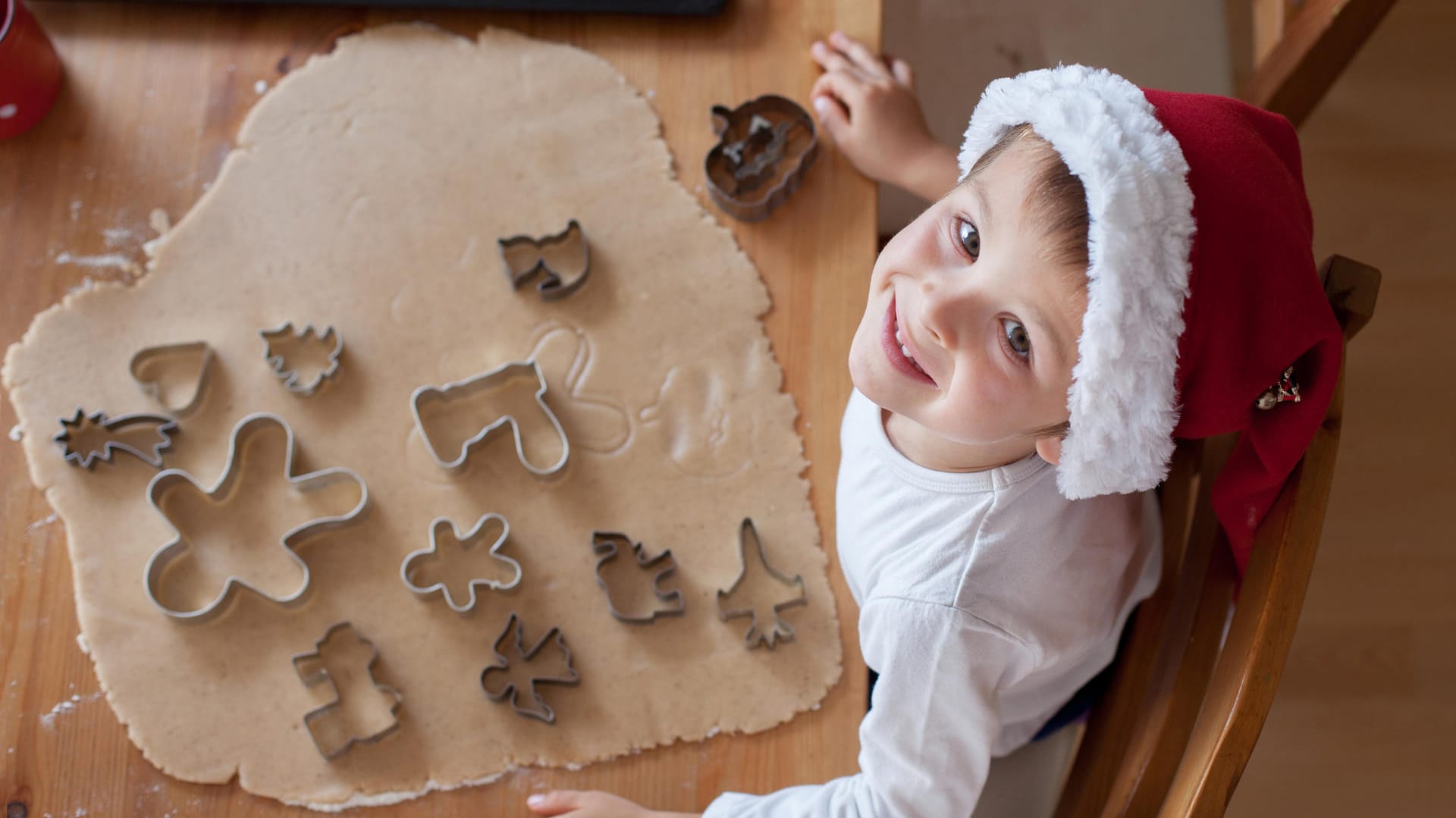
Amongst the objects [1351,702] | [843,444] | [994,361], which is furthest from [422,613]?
[1351,702]

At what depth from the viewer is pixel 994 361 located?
614 mm

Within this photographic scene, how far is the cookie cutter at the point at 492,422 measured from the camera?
0.82 metres

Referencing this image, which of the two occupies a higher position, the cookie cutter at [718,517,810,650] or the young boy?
the young boy

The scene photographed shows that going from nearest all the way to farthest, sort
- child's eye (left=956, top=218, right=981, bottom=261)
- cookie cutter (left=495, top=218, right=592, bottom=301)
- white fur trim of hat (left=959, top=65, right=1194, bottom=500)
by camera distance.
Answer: white fur trim of hat (left=959, top=65, right=1194, bottom=500) < child's eye (left=956, top=218, right=981, bottom=261) < cookie cutter (left=495, top=218, right=592, bottom=301)

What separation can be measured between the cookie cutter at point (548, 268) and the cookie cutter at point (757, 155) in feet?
0.42

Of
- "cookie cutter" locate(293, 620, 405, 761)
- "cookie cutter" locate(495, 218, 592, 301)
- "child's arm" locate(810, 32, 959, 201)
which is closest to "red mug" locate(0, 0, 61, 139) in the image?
"cookie cutter" locate(495, 218, 592, 301)

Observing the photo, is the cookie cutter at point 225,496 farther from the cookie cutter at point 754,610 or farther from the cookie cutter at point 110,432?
the cookie cutter at point 754,610

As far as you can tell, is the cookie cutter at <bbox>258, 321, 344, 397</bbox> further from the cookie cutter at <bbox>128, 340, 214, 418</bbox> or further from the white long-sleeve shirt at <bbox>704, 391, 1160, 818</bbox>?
the white long-sleeve shirt at <bbox>704, 391, 1160, 818</bbox>

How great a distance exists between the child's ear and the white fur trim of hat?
0.04 meters

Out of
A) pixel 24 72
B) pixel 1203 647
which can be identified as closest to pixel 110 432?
pixel 24 72

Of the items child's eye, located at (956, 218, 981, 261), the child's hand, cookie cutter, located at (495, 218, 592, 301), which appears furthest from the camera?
cookie cutter, located at (495, 218, 592, 301)

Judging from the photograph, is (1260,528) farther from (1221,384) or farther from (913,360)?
(913,360)

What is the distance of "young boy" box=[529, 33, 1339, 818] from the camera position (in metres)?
0.54

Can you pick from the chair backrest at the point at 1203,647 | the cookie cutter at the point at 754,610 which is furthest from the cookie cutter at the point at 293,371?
the chair backrest at the point at 1203,647
